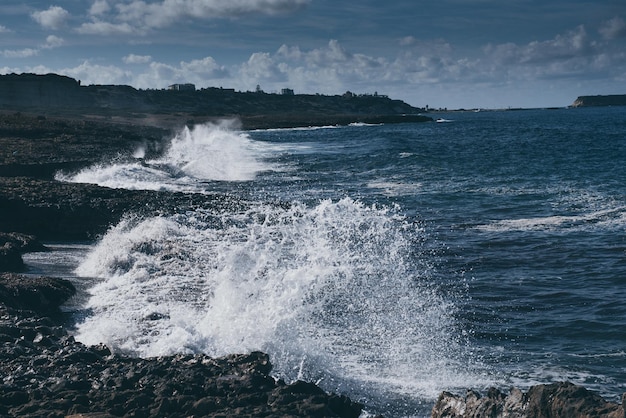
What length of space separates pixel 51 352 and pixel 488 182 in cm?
2865

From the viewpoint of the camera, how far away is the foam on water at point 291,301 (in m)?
12.3

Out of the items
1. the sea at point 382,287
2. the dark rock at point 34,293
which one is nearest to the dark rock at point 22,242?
the sea at point 382,287

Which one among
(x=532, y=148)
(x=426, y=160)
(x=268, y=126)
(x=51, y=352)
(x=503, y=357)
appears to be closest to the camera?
(x=51, y=352)

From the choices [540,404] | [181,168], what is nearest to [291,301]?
[540,404]

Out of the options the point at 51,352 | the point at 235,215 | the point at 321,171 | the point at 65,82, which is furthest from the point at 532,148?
the point at 65,82

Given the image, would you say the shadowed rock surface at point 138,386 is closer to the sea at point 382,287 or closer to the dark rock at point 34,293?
the dark rock at point 34,293

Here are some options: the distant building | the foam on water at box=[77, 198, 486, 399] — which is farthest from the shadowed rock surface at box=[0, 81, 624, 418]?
the distant building

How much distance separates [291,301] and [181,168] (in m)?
29.2

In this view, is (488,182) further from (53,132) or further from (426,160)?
(53,132)

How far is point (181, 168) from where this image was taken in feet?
140

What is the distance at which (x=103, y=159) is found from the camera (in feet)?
125

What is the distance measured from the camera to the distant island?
97875 mm

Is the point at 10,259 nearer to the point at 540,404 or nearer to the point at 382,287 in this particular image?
the point at 382,287

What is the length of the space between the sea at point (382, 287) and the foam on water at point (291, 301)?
0.05 m
